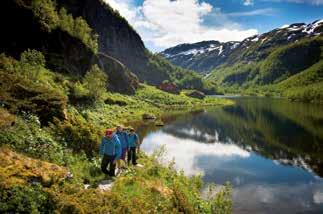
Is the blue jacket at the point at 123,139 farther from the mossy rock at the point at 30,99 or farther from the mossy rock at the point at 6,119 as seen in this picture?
the mossy rock at the point at 6,119

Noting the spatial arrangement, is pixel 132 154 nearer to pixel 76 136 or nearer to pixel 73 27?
pixel 76 136

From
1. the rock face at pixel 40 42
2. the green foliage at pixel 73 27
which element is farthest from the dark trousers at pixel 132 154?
the green foliage at pixel 73 27

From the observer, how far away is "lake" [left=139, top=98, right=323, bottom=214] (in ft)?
127

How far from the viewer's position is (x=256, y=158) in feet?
200

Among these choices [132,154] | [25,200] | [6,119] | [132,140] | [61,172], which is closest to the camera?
[25,200]

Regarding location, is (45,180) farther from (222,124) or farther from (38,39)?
(222,124)

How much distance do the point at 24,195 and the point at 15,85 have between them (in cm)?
1538

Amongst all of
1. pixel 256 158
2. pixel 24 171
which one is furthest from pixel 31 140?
pixel 256 158

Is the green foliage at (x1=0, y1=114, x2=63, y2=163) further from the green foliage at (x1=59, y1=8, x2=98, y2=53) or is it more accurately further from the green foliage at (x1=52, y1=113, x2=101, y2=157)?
the green foliage at (x1=59, y1=8, x2=98, y2=53)

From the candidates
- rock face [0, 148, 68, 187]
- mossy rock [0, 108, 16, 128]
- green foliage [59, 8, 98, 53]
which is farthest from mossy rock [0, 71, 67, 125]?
green foliage [59, 8, 98, 53]

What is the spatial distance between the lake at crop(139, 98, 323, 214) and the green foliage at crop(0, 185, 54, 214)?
21483mm

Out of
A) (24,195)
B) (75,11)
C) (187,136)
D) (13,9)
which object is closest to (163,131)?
(187,136)

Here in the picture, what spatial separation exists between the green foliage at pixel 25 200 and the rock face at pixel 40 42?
70.3 meters

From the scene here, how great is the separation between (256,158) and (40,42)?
62193mm
